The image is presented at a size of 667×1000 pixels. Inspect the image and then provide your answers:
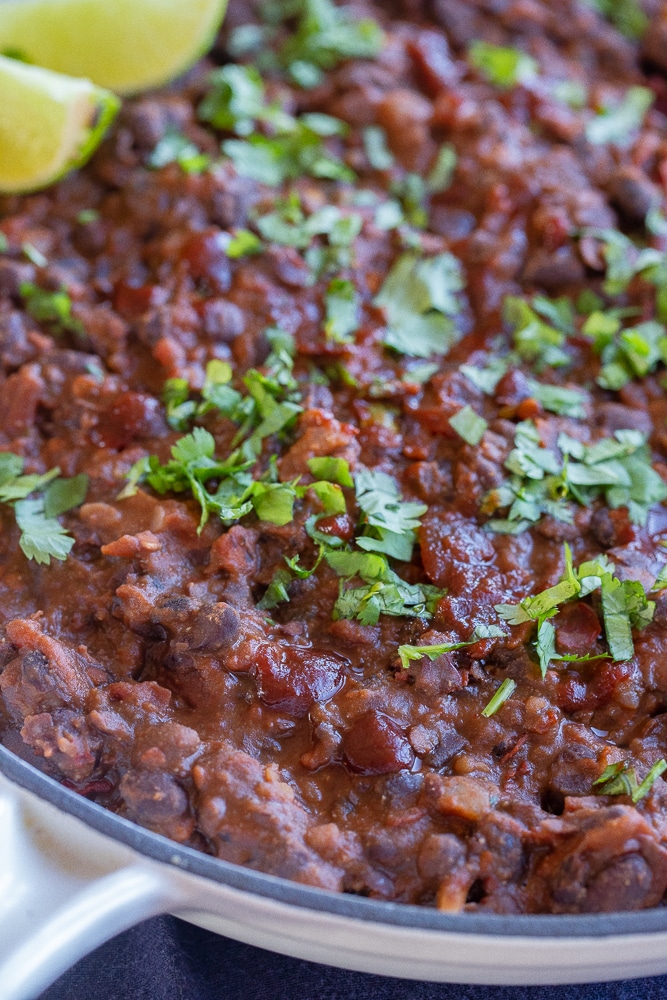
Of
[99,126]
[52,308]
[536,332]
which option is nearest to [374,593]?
[536,332]

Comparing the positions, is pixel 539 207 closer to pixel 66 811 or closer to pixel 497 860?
pixel 497 860

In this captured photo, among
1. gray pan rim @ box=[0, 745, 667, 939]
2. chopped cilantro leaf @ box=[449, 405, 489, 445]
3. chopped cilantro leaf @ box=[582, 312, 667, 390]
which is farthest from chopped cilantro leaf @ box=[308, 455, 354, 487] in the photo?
gray pan rim @ box=[0, 745, 667, 939]

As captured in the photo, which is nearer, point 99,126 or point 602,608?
point 602,608

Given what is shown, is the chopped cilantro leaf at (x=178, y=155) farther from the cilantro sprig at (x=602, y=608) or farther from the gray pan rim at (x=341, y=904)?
the gray pan rim at (x=341, y=904)

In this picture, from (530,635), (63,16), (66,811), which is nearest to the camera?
(66,811)

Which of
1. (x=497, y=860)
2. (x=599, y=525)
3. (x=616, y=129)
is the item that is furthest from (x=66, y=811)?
(x=616, y=129)

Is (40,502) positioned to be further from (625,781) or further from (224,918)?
(625,781)
